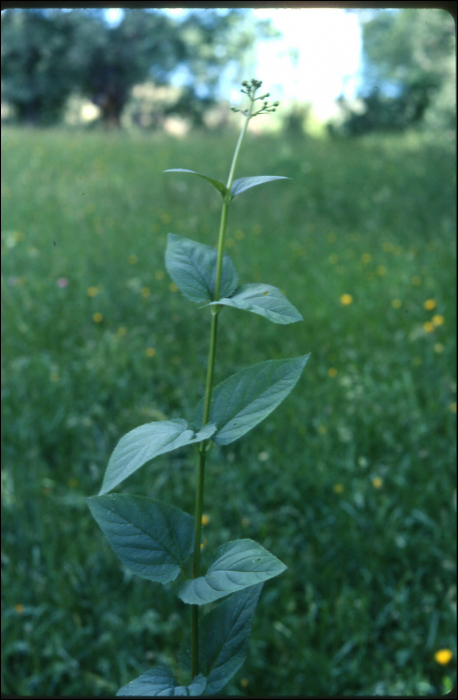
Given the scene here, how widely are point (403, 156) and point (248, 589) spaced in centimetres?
267

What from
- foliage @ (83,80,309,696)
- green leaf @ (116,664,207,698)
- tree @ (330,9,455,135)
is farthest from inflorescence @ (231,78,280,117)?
tree @ (330,9,455,135)

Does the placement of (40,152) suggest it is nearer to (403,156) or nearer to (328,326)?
(328,326)

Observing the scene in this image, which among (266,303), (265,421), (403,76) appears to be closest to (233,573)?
(266,303)

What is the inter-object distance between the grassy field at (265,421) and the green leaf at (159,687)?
810 millimetres

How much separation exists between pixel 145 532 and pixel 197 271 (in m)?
0.25

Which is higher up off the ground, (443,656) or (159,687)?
(159,687)

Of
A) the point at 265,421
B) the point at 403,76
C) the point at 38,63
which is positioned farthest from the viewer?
the point at 403,76

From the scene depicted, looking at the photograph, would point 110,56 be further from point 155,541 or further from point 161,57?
point 155,541

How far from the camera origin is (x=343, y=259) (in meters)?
2.41

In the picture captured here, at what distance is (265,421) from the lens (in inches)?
73.2

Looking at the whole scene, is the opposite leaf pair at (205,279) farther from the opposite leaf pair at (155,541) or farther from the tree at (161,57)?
the tree at (161,57)

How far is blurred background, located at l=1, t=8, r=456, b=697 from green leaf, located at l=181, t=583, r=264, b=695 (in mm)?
526

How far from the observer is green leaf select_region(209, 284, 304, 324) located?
0.47 meters

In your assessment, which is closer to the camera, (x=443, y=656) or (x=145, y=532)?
(x=145, y=532)
